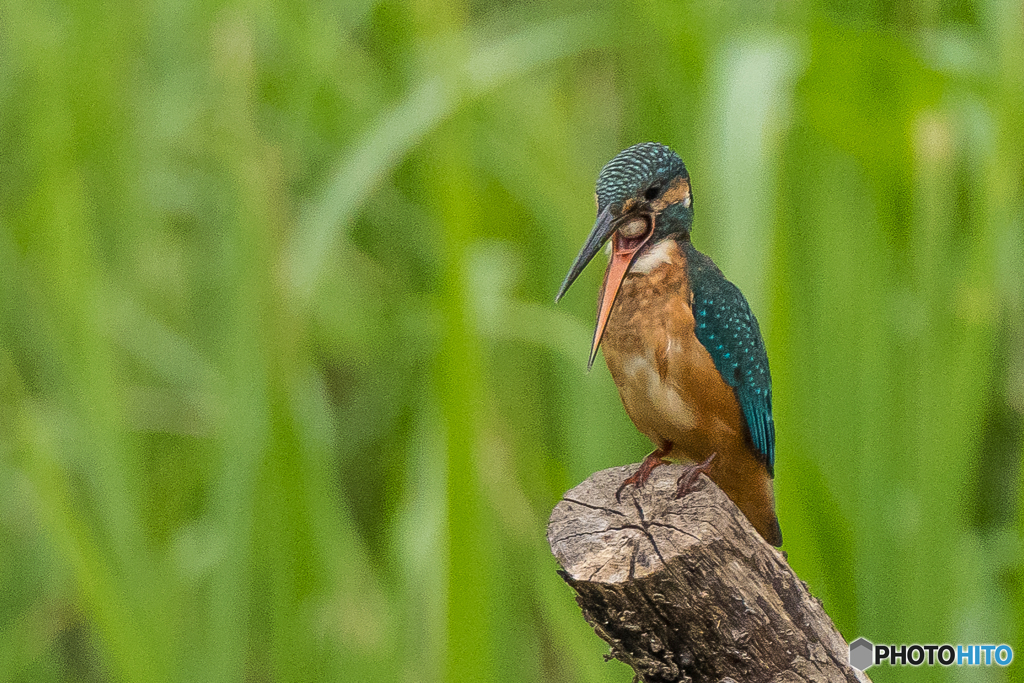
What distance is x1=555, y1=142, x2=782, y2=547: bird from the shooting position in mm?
556

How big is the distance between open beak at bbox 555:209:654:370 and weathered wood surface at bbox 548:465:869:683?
10 centimetres

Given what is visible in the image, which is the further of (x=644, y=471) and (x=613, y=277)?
(x=644, y=471)

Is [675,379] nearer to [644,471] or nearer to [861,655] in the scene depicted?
[644,471]

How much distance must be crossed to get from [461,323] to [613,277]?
0.44 metres

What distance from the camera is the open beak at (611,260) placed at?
498 mm

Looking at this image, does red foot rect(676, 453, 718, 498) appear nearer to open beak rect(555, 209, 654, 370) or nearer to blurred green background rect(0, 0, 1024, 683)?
open beak rect(555, 209, 654, 370)

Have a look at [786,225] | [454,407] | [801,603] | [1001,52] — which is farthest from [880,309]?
[801,603]

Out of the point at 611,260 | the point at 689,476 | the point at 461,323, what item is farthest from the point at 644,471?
the point at 461,323

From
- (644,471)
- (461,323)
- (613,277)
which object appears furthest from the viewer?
(461,323)

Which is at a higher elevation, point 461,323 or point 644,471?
point 461,323

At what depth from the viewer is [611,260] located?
1.84 feet

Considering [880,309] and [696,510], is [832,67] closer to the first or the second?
[880,309]

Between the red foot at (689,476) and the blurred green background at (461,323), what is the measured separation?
0.34 metres

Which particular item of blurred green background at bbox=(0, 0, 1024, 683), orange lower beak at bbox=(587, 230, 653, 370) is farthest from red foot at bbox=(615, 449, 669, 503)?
blurred green background at bbox=(0, 0, 1024, 683)
